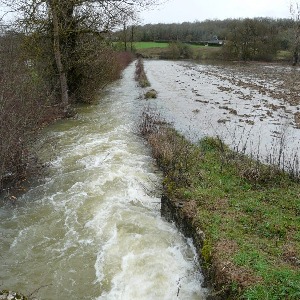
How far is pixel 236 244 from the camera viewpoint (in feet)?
21.7

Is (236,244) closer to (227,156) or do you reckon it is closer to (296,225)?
(296,225)

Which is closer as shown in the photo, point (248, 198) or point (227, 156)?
point (248, 198)

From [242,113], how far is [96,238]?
13604 millimetres

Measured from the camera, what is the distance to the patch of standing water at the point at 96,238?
636 centimetres

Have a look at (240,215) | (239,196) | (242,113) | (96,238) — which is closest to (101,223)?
(96,238)

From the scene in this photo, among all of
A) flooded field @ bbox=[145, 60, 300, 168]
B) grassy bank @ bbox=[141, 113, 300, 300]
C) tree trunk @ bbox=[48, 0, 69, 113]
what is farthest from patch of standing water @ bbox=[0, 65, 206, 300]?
tree trunk @ bbox=[48, 0, 69, 113]

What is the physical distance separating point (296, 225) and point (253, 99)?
17.6m

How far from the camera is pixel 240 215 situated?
A: 7684 mm

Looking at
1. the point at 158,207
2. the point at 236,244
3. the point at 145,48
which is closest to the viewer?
the point at 236,244

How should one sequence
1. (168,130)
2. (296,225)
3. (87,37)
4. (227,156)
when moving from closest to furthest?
1. (296,225)
2. (227,156)
3. (168,130)
4. (87,37)

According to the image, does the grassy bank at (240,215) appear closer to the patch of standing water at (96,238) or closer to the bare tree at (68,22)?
the patch of standing water at (96,238)

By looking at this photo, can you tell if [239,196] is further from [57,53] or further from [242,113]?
[57,53]

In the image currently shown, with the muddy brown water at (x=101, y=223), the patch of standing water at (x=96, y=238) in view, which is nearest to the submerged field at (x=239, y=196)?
the muddy brown water at (x=101, y=223)

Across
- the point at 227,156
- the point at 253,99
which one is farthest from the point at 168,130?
the point at 253,99
